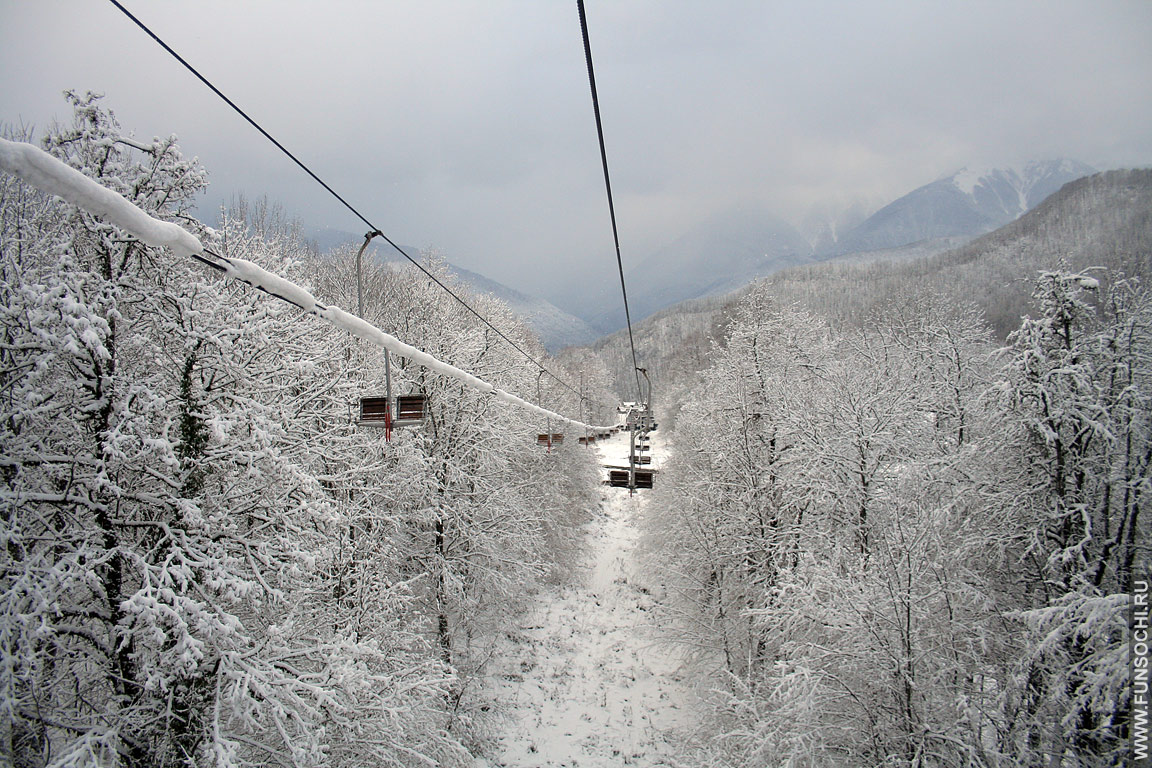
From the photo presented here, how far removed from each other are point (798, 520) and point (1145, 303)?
845cm

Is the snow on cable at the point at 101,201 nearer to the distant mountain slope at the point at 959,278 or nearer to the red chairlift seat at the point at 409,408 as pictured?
the red chairlift seat at the point at 409,408

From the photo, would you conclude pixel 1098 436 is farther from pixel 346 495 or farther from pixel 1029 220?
pixel 1029 220

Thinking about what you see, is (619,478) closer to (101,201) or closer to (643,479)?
(643,479)

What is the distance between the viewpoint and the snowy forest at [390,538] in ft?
19.0

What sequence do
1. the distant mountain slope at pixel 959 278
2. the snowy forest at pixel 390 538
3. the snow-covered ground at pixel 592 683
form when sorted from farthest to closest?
the distant mountain slope at pixel 959 278
the snow-covered ground at pixel 592 683
the snowy forest at pixel 390 538

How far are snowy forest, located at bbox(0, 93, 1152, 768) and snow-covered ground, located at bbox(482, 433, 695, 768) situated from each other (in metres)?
0.60

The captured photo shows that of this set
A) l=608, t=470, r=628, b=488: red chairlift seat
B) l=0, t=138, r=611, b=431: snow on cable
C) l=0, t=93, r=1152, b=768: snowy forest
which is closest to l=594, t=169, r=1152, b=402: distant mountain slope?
l=0, t=93, r=1152, b=768: snowy forest

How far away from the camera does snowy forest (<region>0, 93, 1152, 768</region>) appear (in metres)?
5.79

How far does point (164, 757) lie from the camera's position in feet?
19.2

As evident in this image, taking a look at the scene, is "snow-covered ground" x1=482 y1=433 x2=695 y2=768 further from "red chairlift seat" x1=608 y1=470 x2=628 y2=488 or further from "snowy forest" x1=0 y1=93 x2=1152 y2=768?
"red chairlift seat" x1=608 y1=470 x2=628 y2=488

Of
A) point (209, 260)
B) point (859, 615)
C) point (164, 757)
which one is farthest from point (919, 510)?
point (164, 757)

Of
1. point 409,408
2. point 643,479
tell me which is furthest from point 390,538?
point 643,479

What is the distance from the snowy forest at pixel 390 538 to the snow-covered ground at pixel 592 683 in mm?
603

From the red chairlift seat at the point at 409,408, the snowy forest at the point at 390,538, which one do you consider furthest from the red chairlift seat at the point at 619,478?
the red chairlift seat at the point at 409,408
